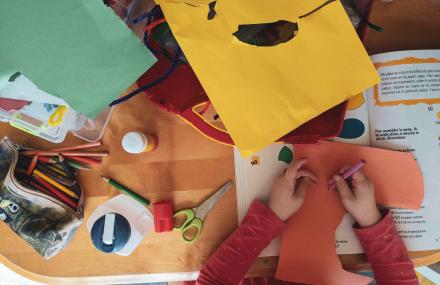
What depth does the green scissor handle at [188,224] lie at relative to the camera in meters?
0.63

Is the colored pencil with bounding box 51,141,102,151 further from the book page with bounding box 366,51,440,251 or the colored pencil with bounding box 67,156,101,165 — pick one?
the book page with bounding box 366,51,440,251

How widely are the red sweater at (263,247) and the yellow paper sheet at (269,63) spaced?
0.70 ft

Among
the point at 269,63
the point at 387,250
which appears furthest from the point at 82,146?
the point at 387,250

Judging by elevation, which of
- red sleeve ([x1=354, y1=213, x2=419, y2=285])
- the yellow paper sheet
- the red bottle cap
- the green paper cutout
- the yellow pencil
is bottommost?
red sleeve ([x1=354, y1=213, x2=419, y2=285])

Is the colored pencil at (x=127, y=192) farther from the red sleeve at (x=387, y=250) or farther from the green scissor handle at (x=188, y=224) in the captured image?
the red sleeve at (x=387, y=250)

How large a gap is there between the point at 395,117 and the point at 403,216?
0.16m

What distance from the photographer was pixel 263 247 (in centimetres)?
64

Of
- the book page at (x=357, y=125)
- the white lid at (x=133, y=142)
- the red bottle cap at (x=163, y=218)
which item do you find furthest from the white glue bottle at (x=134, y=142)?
the book page at (x=357, y=125)

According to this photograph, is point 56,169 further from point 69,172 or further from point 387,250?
point 387,250

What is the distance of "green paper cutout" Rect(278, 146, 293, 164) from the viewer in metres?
0.64

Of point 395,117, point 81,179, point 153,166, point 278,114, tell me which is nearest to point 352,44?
point 278,114

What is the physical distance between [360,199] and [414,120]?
0.16 metres

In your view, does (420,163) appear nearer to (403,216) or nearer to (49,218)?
(403,216)

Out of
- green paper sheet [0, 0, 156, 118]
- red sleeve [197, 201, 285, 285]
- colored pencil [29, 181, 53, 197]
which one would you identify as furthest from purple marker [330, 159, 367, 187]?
colored pencil [29, 181, 53, 197]
